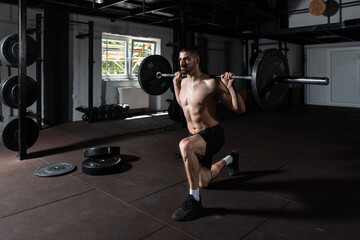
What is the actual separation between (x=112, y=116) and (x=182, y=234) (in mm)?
4670

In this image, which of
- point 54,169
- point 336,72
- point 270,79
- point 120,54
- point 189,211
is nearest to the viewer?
point 189,211

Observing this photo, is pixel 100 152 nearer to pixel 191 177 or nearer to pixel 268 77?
pixel 191 177

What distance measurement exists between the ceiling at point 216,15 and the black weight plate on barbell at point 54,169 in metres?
2.69

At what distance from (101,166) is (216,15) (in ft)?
15.2

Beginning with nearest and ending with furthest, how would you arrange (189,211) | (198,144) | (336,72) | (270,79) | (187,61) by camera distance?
1. (189,211)
2. (198,144)
3. (187,61)
4. (270,79)
5. (336,72)

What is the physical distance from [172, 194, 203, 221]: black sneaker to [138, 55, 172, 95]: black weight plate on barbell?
6.57 feet

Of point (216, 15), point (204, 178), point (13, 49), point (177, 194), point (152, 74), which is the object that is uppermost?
point (216, 15)

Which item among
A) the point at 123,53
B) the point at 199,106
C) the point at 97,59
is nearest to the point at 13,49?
the point at 97,59

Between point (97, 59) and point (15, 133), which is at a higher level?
point (97, 59)

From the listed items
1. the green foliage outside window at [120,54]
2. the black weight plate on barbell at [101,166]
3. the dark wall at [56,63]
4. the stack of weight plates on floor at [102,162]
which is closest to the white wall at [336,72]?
the green foliage outside window at [120,54]

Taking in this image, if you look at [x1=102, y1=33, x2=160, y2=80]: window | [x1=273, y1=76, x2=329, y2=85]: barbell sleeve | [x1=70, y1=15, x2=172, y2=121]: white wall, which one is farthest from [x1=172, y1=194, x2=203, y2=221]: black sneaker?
[x1=102, y1=33, x2=160, y2=80]: window

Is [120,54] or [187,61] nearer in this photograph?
[187,61]

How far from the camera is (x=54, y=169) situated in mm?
2768

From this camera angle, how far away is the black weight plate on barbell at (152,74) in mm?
3578
